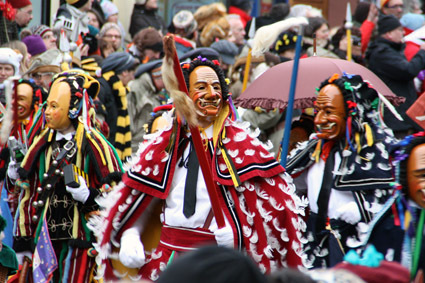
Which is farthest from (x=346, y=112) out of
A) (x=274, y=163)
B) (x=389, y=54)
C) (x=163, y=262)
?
(x=389, y=54)

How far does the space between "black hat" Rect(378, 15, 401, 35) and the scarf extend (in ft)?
10.5

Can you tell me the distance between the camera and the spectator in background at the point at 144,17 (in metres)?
12.5

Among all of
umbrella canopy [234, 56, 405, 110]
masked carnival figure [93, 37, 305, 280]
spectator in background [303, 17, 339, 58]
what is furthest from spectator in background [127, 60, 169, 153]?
masked carnival figure [93, 37, 305, 280]

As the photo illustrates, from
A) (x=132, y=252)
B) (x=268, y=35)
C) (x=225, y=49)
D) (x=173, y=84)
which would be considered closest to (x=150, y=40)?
(x=225, y=49)

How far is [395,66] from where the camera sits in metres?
9.35

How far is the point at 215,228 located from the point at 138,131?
5032mm

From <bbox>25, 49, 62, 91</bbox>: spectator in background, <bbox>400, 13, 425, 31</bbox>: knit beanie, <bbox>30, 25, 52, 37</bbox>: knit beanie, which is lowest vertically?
<bbox>25, 49, 62, 91</bbox>: spectator in background

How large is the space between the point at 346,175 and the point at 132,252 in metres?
1.80

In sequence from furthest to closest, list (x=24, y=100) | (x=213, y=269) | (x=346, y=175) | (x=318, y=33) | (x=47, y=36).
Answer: (x=318, y=33) < (x=47, y=36) < (x=24, y=100) < (x=346, y=175) < (x=213, y=269)

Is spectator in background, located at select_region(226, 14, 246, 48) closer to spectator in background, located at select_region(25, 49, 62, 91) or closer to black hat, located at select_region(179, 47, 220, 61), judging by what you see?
black hat, located at select_region(179, 47, 220, 61)

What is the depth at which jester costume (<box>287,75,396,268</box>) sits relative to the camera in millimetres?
5988

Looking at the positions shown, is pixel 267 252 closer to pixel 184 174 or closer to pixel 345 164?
pixel 184 174

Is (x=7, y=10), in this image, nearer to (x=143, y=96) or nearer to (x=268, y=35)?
(x=143, y=96)

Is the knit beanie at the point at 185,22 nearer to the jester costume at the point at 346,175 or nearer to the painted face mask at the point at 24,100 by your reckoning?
the painted face mask at the point at 24,100
